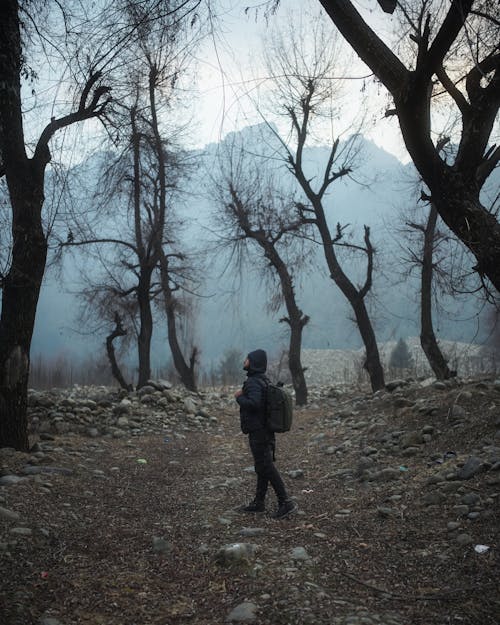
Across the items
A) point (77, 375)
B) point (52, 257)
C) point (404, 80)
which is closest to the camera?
point (404, 80)

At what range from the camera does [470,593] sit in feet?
10.1

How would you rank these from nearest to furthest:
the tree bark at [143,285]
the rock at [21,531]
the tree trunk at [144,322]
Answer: the rock at [21,531], the tree bark at [143,285], the tree trunk at [144,322]

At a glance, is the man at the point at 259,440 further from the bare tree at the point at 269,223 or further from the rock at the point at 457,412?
the bare tree at the point at 269,223

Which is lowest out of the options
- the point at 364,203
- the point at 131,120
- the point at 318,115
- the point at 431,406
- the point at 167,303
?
the point at 431,406

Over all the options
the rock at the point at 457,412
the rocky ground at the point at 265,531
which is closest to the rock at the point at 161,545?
the rocky ground at the point at 265,531

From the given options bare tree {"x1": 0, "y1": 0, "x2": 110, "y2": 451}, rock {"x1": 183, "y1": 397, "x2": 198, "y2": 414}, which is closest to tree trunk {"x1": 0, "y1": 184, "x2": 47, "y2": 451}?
bare tree {"x1": 0, "y1": 0, "x2": 110, "y2": 451}

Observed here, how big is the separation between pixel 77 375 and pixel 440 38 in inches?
1399

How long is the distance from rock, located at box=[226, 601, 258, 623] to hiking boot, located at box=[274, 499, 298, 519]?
1935 millimetres

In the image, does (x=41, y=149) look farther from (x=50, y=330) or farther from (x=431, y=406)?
(x=50, y=330)

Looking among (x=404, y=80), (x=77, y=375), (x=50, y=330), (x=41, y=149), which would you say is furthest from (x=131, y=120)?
(x=50, y=330)

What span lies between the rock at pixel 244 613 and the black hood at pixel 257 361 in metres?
2.73

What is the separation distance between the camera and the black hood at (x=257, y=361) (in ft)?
18.3

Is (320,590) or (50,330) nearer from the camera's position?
(320,590)

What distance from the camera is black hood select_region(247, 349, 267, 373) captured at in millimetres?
5586
